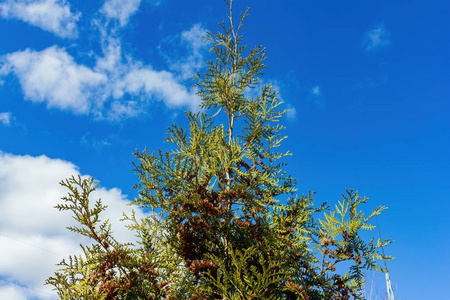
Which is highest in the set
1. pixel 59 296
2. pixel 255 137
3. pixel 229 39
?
pixel 229 39

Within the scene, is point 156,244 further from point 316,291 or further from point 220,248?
point 316,291

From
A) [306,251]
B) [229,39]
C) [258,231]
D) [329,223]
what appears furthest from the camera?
[229,39]

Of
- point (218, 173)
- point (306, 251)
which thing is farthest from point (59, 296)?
point (306, 251)

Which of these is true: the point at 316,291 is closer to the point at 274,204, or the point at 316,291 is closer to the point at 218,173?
the point at 274,204

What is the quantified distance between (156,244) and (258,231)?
1887 millimetres

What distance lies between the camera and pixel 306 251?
6.00m

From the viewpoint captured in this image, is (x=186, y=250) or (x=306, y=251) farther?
(x=306, y=251)

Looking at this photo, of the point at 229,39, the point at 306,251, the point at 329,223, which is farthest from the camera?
the point at 229,39

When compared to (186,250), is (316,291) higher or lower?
lower

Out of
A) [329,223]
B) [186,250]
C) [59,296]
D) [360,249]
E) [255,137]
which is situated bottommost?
[59,296]

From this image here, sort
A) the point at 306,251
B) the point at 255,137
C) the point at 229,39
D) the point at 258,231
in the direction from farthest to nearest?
1. the point at 229,39
2. the point at 255,137
3. the point at 306,251
4. the point at 258,231

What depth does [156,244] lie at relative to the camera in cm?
553

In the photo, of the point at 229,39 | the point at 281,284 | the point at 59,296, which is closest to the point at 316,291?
the point at 281,284

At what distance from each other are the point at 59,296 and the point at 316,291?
Result: 469cm
